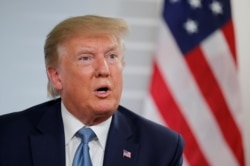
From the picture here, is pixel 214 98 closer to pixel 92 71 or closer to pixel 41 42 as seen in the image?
pixel 41 42

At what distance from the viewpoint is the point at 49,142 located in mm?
1222

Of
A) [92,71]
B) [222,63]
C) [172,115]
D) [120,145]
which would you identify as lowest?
[172,115]

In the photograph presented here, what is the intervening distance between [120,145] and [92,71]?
0.25 metres

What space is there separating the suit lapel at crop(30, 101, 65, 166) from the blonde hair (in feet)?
0.59

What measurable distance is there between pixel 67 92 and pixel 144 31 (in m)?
0.89

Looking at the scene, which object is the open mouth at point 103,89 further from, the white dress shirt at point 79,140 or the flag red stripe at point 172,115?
the flag red stripe at point 172,115

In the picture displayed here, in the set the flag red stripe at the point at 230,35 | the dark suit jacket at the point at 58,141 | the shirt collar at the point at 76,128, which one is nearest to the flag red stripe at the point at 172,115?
the flag red stripe at the point at 230,35

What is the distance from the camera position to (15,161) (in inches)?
46.9

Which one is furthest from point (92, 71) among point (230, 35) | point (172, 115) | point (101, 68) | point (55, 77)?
point (230, 35)

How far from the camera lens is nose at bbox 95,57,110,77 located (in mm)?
1133

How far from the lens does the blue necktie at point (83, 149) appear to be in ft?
3.90

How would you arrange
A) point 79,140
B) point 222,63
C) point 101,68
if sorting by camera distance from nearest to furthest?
point 101,68, point 79,140, point 222,63

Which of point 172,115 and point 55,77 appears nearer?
point 55,77

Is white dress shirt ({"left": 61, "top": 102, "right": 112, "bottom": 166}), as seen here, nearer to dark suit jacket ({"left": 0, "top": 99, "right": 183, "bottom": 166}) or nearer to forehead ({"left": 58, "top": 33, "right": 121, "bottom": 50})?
dark suit jacket ({"left": 0, "top": 99, "right": 183, "bottom": 166})
